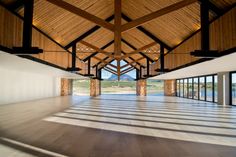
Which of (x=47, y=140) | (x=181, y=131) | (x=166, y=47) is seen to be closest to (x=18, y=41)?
(x=47, y=140)

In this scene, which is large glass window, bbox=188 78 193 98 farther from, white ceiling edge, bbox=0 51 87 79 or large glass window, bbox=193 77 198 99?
white ceiling edge, bbox=0 51 87 79

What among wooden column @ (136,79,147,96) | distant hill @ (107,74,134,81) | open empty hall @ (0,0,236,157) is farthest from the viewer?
A: distant hill @ (107,74,134,81)

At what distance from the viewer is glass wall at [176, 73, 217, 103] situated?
1546 cm

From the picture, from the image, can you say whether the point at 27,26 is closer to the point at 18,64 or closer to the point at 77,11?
the point at 77,11

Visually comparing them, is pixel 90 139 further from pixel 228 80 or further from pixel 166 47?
pixel 228 80

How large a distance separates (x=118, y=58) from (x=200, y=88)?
31.9ft

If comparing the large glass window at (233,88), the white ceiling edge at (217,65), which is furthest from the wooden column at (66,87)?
the large glass window at (233,88)

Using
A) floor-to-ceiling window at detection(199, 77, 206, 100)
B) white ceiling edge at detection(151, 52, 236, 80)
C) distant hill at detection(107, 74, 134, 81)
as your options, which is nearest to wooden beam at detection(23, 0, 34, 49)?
white ceiling edge at detection(151, 52, 236, 80)

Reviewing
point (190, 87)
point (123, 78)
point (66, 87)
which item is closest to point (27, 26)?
point (190, 87)

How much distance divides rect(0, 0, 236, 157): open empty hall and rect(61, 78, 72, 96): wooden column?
17.4 ft

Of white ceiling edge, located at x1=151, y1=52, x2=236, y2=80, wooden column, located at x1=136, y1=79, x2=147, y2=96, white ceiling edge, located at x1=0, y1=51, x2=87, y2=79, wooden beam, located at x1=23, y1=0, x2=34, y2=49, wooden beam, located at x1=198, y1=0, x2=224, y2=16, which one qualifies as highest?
wooden beam, located at x1=198, y1=0, x2=224, y2=16

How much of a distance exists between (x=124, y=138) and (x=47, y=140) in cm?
162

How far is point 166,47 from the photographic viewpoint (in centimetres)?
1316

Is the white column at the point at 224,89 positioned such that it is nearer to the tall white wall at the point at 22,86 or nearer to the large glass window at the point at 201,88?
the large glass window at the point at 201,88
